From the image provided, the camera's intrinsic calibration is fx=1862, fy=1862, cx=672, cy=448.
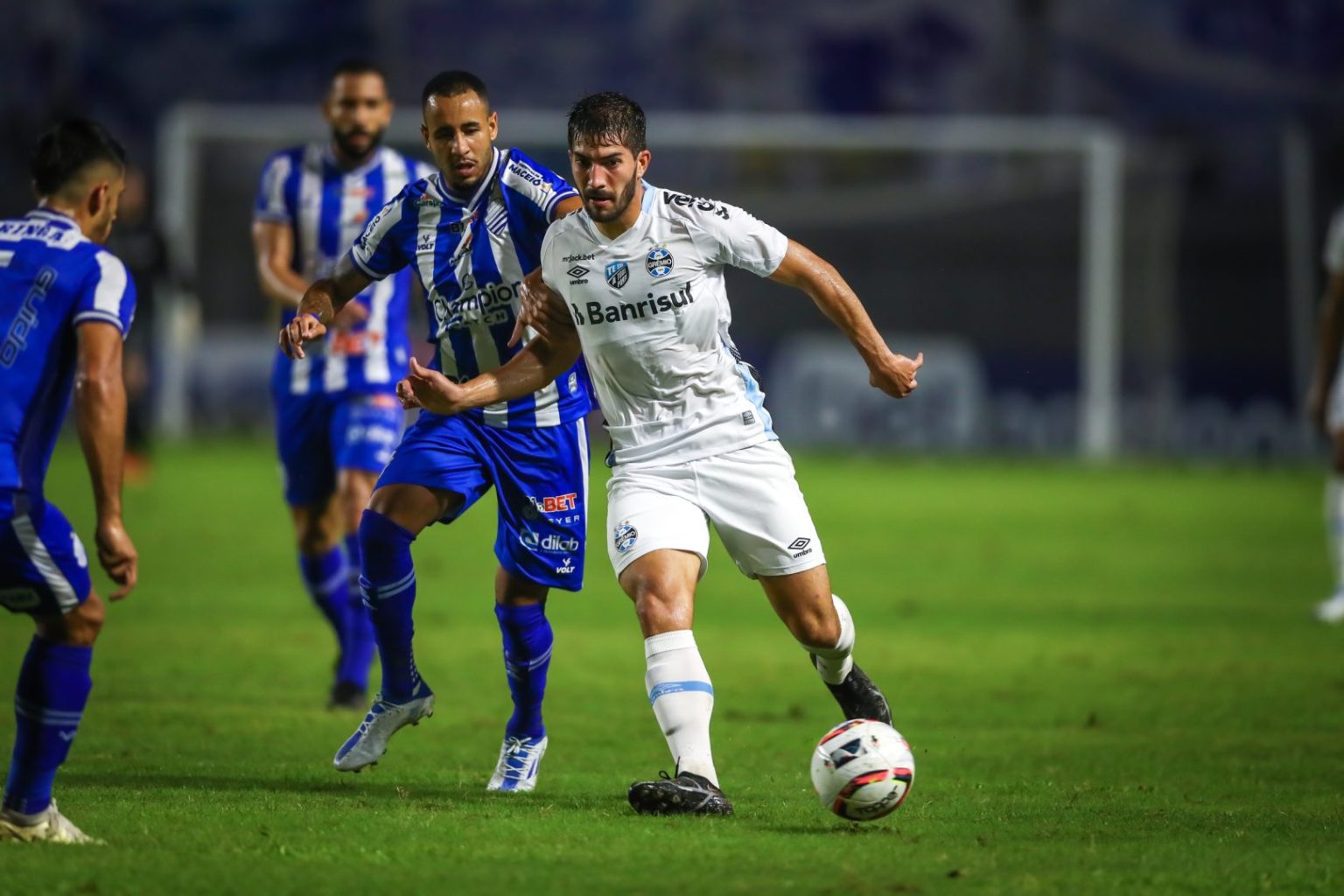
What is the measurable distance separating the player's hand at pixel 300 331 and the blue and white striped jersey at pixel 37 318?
3.95 ft

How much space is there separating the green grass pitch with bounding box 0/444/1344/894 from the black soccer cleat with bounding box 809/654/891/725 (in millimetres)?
330

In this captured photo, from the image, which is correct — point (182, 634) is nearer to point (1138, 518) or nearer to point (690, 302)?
point (690, 302)

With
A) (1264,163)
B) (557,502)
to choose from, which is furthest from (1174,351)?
(557,502)

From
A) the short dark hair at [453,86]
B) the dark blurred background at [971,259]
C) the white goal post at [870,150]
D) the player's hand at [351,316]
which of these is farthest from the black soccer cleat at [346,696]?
the white goal post at [870,150]

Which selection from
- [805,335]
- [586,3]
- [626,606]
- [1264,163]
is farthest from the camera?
[586,3]

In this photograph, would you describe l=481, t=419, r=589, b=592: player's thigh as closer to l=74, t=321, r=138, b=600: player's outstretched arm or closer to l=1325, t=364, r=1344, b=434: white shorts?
l=74, t=321, r=138, b=600: player's outstretched arm

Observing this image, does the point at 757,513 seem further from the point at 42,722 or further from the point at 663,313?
the point at 42,722

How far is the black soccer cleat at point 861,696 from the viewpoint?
21.4 ft

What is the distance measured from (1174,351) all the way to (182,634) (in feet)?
70.6

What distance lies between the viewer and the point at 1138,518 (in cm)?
1853

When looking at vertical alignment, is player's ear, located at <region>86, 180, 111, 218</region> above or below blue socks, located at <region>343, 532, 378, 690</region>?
above

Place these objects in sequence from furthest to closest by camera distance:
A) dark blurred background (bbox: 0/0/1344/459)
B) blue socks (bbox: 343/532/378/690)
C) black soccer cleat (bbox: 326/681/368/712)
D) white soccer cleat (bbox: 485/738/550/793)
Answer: dark blurred background (bbox: 0/0/1344/459) → blue socks (bbox: 343/532/378/690) → black soccer cleat (bbox: 326/681/368/712) → white soccer cleat (bbox: 485/738/550/793)

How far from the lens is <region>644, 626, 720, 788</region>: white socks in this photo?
18.6 ft

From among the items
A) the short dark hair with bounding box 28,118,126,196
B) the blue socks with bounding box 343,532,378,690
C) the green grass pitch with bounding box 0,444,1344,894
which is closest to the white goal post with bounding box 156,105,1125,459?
the green grass pitch with bounding box 0,444,1344,894
